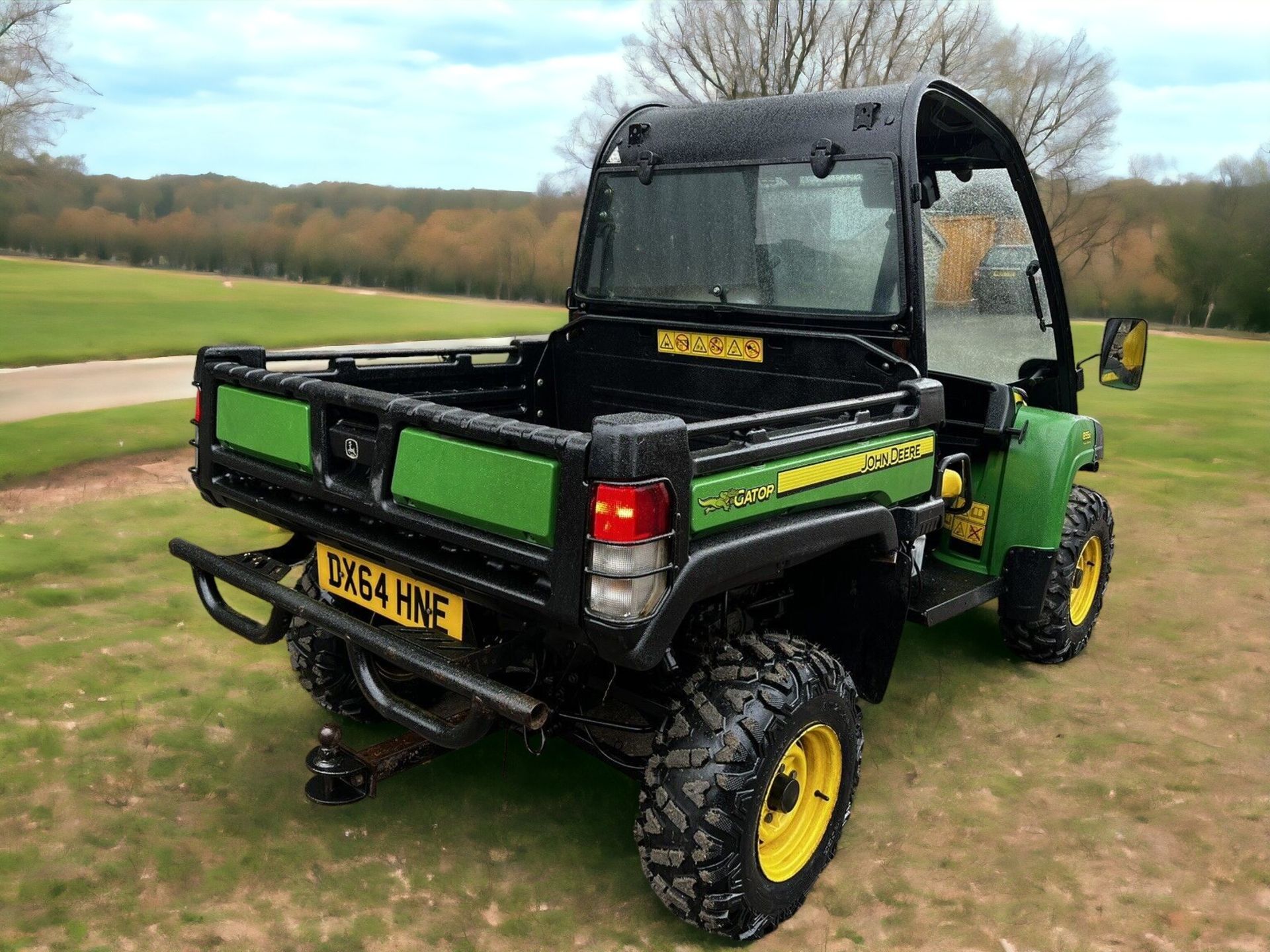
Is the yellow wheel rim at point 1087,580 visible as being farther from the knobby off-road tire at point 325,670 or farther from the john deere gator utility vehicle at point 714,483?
the knobby off-road tire at point 325,670

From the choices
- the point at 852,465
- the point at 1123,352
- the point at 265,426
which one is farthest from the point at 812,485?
the point at 1123,352

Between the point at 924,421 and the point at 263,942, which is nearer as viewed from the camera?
the point at 263,942

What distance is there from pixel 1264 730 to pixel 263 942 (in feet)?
12.7

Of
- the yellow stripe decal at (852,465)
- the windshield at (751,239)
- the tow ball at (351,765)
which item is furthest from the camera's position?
the windshield at (751,239)

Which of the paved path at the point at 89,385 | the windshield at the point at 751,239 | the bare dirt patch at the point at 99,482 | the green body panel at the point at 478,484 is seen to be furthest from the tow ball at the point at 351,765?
the paved path at the point at 89,385

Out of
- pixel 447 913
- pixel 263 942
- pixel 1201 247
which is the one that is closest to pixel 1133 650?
pixel 447 913

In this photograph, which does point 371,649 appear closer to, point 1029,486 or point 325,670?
point 325,670

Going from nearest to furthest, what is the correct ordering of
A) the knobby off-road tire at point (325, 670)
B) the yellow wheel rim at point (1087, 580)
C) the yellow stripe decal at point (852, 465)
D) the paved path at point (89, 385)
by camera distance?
the yellow stripe decal at point (852, 465)
the knobby off-road tire at point (325, 670)
the yellow wheel rim at point (1087, 580)
the paved path at point (89, 385)

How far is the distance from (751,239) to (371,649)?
88.9 inches

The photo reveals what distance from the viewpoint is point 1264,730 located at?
4312 millimetres

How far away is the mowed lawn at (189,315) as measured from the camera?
16125 mm

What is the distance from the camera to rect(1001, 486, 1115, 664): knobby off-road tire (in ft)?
15.3

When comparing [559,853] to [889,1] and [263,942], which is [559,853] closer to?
[263,942]

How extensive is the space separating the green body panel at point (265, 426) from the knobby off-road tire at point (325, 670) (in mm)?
593
